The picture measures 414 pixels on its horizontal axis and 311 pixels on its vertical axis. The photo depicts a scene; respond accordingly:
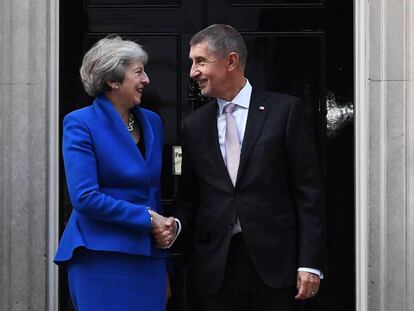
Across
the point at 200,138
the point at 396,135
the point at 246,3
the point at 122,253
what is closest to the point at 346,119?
the point at 396,135

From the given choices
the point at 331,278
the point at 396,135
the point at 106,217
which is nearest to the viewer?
the point at 106,217

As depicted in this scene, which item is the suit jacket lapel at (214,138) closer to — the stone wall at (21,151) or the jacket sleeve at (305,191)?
the jacket sleeve at (305,191)

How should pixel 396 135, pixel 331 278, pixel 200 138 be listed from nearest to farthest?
pixel 200 138
pixel 396 135
pixel 331 278

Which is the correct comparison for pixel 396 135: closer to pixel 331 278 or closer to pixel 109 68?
pixel 331 278

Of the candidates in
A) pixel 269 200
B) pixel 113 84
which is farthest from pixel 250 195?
pixel 113 84

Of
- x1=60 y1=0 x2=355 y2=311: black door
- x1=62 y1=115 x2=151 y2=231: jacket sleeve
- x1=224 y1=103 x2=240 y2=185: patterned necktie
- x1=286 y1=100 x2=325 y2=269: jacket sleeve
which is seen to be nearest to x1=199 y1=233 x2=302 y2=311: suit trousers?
x1=286 y1=100 x2=325 y2=269: jacket sleeve

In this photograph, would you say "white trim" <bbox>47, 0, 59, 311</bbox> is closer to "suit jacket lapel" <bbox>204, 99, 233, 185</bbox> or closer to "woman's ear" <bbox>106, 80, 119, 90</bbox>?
"woman's ear" <bbox>106, 80, 119, 90</bbox>

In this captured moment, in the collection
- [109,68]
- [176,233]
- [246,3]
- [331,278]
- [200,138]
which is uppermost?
[246,3]

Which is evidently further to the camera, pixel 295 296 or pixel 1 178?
pixel 1 178

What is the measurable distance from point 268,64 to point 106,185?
6.14 ft

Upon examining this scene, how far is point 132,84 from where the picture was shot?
4.03m

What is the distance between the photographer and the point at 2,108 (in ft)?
16.8

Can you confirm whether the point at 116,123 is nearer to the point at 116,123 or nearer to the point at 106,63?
the point at 116,123

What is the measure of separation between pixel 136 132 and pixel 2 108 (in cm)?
133
